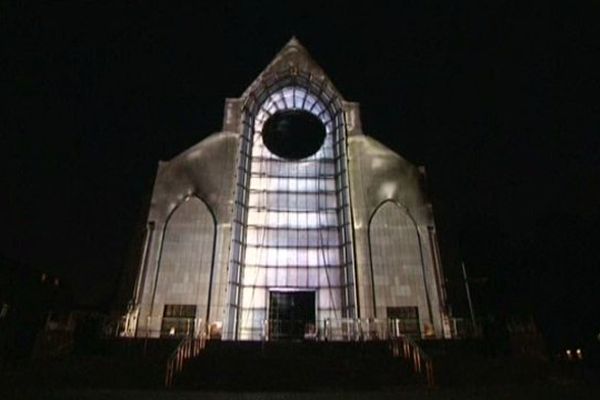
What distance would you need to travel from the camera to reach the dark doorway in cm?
2284

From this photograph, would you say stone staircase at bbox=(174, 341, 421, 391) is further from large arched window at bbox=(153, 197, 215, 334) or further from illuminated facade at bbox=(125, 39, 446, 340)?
large arched window at bbox=(153, 197, 215, 334)

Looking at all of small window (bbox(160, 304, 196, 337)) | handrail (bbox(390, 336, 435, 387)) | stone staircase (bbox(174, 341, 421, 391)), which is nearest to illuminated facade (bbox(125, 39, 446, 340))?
small window (bbox(160, 304, 196, 337))

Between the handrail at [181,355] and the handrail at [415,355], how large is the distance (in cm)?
662

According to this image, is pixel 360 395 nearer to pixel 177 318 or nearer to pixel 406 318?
pixel 406 318

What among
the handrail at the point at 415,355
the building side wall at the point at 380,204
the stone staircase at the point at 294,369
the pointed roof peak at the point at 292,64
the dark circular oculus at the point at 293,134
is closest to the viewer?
the stone staircase at the point at 294,369

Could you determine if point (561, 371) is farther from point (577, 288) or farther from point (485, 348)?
point (577, 288)

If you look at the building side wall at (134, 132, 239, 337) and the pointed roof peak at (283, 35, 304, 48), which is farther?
the pointed roof peak at (283, 35, 304, 48)

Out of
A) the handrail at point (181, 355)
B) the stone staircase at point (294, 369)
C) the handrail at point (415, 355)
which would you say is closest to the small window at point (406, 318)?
the handrail at point (415, 355)

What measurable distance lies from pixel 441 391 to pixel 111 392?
24.6 ft

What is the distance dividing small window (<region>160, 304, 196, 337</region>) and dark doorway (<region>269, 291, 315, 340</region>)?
459 cm

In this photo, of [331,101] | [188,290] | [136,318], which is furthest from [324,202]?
[136,318]

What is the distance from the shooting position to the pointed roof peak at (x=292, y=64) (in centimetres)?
2850

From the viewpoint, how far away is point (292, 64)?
2888 cm

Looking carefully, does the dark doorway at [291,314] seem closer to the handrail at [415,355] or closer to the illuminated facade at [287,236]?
the illuminated facade at [287,236]
